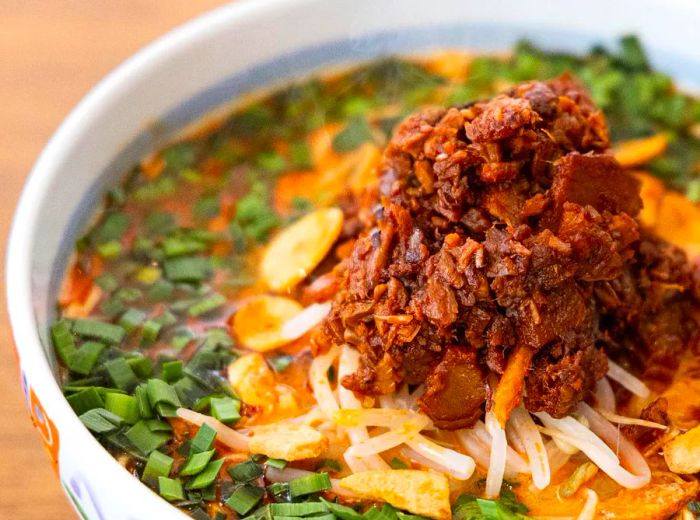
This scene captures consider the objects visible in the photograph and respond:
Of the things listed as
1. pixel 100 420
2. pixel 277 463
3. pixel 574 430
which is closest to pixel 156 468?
pixel 100 420

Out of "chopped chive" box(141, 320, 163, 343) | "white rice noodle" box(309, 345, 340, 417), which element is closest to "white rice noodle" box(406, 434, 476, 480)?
"white rice noodle" box(309, 345, 340, 417)

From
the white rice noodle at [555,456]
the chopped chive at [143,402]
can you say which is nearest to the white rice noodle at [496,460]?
the white rice noodle at [555,456]

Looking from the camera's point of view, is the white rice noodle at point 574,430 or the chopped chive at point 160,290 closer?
the white rice noodle at point 574,430

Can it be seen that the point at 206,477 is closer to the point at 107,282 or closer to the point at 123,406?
the point at 123,406

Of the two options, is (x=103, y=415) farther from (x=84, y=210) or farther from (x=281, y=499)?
(x=84, y=210)

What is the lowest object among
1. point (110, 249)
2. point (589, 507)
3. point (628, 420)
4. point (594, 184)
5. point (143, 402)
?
point (589, 507)

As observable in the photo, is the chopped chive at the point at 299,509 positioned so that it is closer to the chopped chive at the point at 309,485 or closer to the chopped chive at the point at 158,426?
the chopped chive at the point at 309,485
